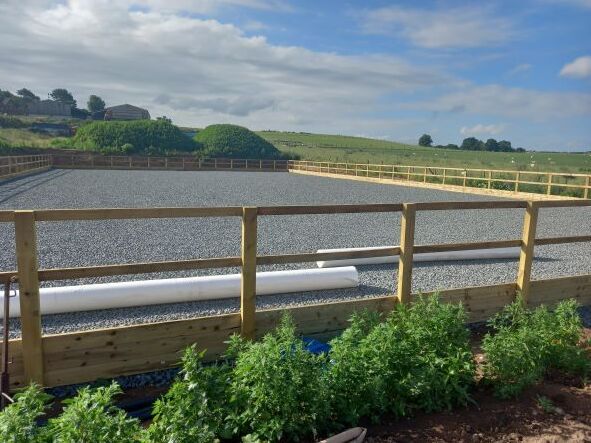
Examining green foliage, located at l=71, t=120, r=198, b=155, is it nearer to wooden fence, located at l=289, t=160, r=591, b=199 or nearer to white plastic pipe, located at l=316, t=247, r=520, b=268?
wooden fence, located at l=289, t=160, r=591, b=199

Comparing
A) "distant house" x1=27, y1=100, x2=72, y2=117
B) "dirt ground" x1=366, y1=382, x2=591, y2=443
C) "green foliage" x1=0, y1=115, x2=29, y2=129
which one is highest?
"distant house" x1=27, y1=100, x2=72, y2=117

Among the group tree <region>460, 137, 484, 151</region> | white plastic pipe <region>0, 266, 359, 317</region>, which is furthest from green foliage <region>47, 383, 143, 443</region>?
Answer: tree <region>460, 137, 484, 151</region>

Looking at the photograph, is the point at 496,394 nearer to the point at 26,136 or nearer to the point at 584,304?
the point at 584,304

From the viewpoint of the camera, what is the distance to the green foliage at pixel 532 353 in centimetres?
326

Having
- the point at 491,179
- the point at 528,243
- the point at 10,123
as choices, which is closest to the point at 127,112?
the point at 10,123

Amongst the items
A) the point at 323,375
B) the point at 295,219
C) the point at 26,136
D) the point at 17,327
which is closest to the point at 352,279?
the point at 323,375

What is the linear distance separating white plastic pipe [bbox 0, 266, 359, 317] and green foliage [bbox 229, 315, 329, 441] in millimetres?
2474

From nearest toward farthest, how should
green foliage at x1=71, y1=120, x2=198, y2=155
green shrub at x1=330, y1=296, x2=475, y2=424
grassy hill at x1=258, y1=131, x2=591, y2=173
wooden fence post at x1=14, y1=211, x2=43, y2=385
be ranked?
green shrub at x1=330, y1=296, x2=475, y2=424, wooden fence post at x1=14, y1=211, x2=43, y2=385, grassy hill at x1=258, y1=131, x2=591, y2=173, green foliage at x1=71, y1=120, x2=198, y2=155

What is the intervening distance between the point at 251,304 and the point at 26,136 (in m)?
65.6

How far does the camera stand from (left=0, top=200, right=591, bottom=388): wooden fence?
3281mm

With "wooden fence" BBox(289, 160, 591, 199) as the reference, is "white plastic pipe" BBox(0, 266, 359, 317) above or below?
below

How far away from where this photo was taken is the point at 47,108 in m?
105

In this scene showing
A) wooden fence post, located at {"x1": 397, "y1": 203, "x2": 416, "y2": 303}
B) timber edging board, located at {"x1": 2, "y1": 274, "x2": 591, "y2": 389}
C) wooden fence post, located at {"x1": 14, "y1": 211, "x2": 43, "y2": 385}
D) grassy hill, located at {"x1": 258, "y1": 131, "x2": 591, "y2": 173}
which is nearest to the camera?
wooden fence post, located at {"x1": 14, "y1": 211, "x2": 43, "y2": 385}

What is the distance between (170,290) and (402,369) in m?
2.76
